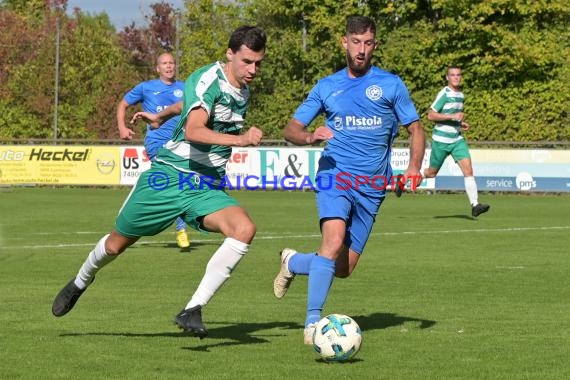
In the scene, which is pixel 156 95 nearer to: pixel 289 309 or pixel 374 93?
pixel 289 309

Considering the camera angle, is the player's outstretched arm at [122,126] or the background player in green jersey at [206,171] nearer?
the background player in green jersey at [206,171]

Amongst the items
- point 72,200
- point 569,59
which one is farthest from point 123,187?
point 569,59

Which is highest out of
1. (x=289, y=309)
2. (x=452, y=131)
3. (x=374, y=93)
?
(x=374, y=93)

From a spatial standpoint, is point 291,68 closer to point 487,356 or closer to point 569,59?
point 569,59

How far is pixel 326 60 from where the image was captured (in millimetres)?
41969

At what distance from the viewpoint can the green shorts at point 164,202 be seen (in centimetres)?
830

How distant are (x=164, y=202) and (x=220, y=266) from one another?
0.65 meters

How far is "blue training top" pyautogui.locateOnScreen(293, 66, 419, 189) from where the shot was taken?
29.2ft

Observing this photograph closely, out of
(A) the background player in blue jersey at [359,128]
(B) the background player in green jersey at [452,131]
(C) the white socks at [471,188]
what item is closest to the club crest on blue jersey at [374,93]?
(A) the background player in blue jersey at [359,128]

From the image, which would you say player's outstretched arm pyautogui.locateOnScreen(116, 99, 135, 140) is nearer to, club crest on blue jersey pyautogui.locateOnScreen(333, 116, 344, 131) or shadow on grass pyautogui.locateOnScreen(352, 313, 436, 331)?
shadow on grass pyautogui.locateOnScreen(352, 313, 436, 331)

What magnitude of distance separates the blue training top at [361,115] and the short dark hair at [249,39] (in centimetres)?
76


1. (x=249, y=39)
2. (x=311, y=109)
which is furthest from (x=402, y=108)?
(x=249, y=39)

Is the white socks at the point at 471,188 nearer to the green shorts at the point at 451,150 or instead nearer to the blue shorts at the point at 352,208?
the green shorts at the point at 451,150

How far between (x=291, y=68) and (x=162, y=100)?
27.5m
